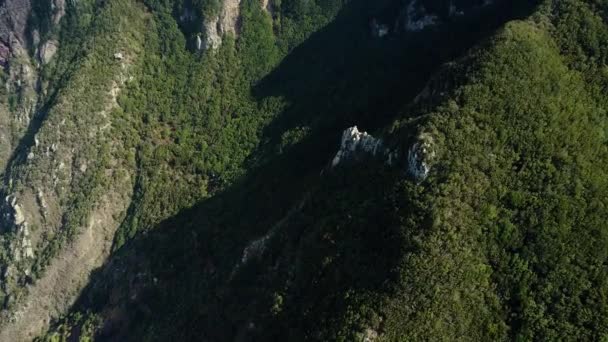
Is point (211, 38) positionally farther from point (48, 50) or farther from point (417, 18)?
point (417, 18)

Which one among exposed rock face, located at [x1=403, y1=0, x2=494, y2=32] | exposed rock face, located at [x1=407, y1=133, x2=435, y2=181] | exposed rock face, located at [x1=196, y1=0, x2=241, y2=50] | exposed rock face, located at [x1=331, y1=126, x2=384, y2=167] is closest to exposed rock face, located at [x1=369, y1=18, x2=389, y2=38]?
exposed rock face, located at [x1=403, y1=0, x2=494, y2=32]

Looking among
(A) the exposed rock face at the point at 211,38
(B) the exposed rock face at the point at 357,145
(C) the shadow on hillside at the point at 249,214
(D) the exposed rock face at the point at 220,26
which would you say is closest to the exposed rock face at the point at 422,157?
(B) the exposed rock face at the point at 357,145

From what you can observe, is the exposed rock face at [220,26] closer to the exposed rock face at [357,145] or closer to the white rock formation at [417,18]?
the white rock formation at [417,18]

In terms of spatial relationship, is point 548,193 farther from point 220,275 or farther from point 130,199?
point 130,199

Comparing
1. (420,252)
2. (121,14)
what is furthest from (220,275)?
(121,14)

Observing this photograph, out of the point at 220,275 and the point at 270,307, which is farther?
A: the point at 220,275
